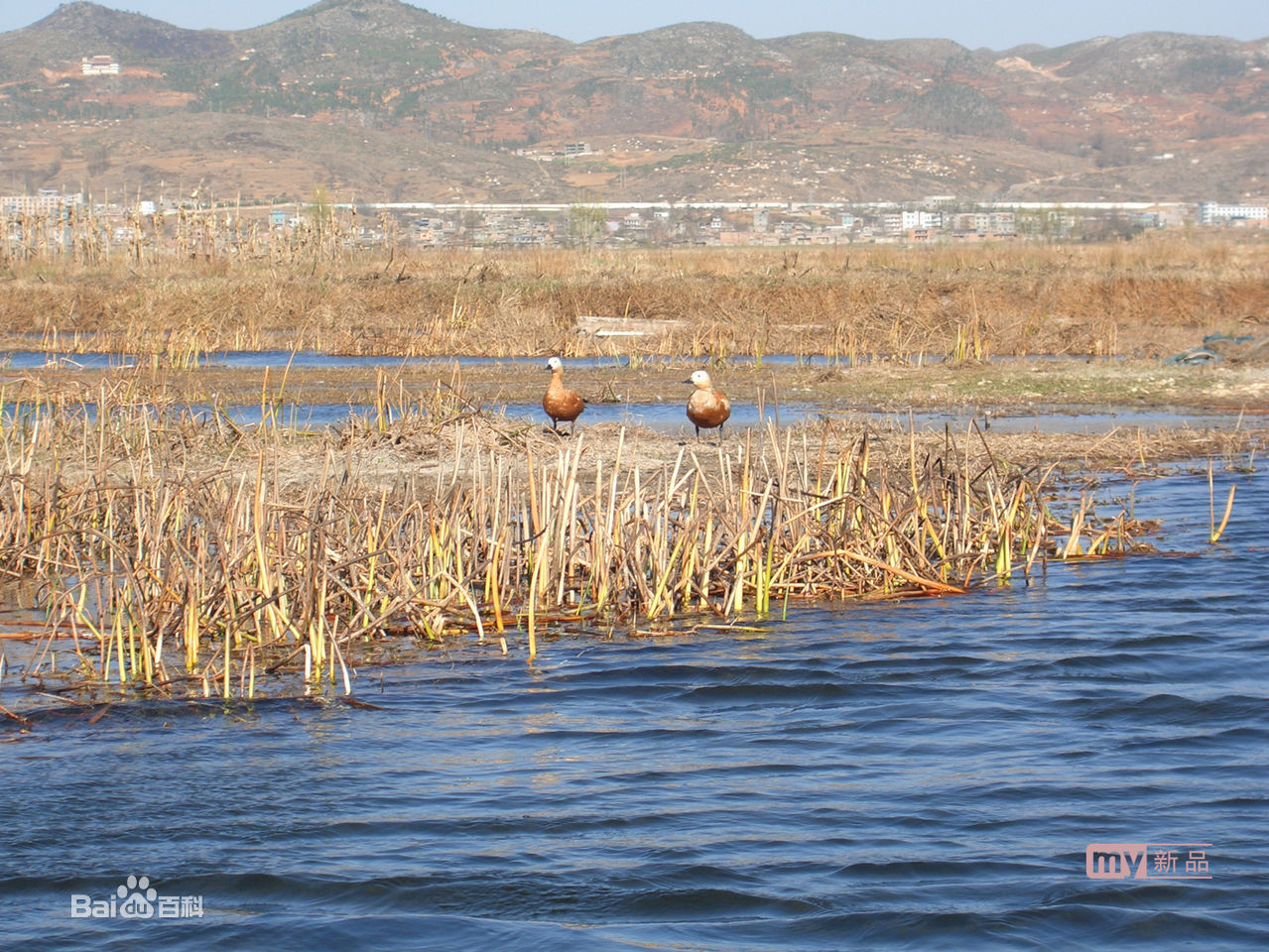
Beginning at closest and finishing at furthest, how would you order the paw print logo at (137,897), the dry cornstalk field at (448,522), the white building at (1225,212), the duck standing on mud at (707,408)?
the paw print logo at (137,897) < the dry cornstalk field at (448,522) < the duck standing on mud at (707,408) < the white building at (1225,212)

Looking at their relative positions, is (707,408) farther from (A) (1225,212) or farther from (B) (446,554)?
(A) (1225,212)

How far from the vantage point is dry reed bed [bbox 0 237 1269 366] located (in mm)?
28406

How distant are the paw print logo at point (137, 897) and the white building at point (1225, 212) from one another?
140 meters

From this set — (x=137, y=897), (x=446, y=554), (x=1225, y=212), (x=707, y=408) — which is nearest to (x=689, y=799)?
(x=137, y=897)

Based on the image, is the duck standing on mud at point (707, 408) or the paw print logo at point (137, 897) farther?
the duck standing on mud at point (707, 408)

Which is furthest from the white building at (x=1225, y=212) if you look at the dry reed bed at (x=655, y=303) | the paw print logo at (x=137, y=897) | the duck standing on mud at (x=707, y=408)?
the paw print logo at (x=137, y=897)

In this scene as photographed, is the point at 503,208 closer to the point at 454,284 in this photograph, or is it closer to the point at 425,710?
the point at 454,284

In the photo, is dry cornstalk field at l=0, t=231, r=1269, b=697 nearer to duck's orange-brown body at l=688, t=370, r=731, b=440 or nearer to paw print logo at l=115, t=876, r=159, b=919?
duck's orange-brown body at l=688, t=370, r=731, b=440

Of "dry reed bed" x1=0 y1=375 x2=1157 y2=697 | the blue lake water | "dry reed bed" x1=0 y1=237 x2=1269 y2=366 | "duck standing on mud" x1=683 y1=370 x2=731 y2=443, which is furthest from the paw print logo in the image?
"dry reed bed" x1=0 y1=237 x2=1269 y2=366

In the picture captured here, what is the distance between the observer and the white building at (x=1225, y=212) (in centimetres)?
13425

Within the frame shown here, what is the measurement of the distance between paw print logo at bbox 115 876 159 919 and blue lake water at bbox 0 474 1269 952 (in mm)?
54

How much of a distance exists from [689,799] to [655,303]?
28455 mm

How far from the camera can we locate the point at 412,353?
28719 mm

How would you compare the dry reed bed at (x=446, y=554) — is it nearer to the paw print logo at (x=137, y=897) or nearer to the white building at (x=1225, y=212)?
the paw print logo at (x=137, y=897)
